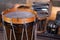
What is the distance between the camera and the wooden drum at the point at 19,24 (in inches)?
65.1

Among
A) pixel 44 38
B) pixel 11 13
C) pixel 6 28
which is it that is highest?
pixel 11 13

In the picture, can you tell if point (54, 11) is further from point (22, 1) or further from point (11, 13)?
point (11, 13)

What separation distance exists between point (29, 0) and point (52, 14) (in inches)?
16.6

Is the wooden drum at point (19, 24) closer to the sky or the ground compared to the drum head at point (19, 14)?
closer to the ground

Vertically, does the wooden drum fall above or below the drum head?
below

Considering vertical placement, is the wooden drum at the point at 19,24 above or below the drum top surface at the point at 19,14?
below

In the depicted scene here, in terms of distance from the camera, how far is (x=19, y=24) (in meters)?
1.68

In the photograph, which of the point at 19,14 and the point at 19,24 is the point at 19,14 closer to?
the point at 19,14

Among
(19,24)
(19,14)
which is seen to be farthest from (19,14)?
(19,24)

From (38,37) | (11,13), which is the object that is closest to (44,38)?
(38,37)

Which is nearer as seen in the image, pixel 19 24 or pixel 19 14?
pixel 19 24

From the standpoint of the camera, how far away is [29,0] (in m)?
2.58

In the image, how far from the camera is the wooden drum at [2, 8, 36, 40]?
5.43 ft

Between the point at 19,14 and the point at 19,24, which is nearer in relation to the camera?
the point at 19,24
